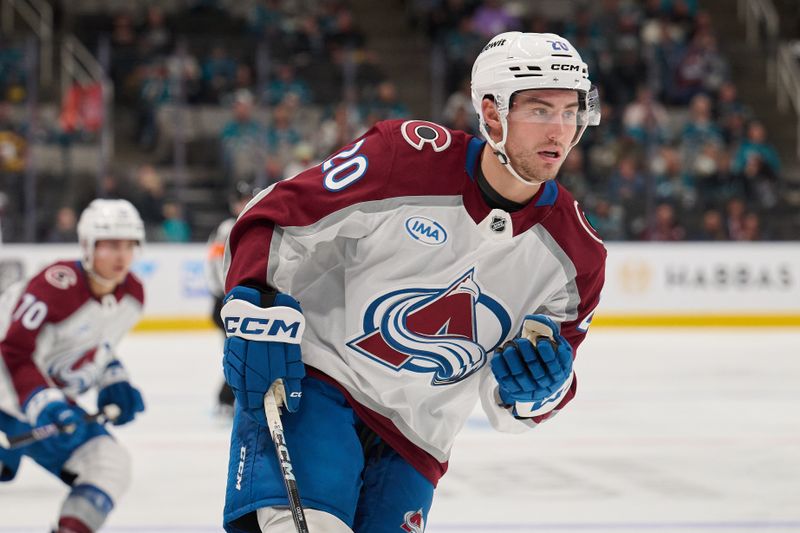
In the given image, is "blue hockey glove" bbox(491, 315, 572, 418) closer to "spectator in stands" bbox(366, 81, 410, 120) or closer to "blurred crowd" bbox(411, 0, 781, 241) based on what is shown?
"blurred crowd" bbox(411, 0, 781, 241)

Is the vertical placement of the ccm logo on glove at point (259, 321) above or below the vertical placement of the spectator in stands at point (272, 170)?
above

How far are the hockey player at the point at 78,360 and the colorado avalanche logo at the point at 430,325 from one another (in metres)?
1.40

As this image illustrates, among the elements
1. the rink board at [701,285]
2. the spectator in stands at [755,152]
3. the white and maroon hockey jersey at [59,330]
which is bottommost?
the rink board at [701,285]

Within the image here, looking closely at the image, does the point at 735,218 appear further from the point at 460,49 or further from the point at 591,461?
the point at 591,461

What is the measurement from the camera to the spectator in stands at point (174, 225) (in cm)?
1067

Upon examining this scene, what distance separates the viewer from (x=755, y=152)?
12180mm

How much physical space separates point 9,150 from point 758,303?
21.6 feet

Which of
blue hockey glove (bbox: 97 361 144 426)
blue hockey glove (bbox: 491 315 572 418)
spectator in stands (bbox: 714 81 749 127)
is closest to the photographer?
blue hockey glove (bbox: 491 315 572 418)

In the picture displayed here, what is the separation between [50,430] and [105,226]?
0.73 m

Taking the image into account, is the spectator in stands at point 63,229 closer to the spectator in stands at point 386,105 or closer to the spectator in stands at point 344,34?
the spectator in stands at point 386,105

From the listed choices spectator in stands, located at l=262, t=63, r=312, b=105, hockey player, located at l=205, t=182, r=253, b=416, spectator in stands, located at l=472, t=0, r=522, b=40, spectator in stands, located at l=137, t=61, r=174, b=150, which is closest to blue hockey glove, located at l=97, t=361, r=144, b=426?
Result: hockey player, located at l=205, t=182, r=253, b=416

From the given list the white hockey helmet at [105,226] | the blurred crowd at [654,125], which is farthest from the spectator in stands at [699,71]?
the white hockey helmet at [105,226]

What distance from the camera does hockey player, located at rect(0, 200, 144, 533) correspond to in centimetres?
359

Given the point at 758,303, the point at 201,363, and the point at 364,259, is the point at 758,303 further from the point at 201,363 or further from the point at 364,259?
the point at 364,259
